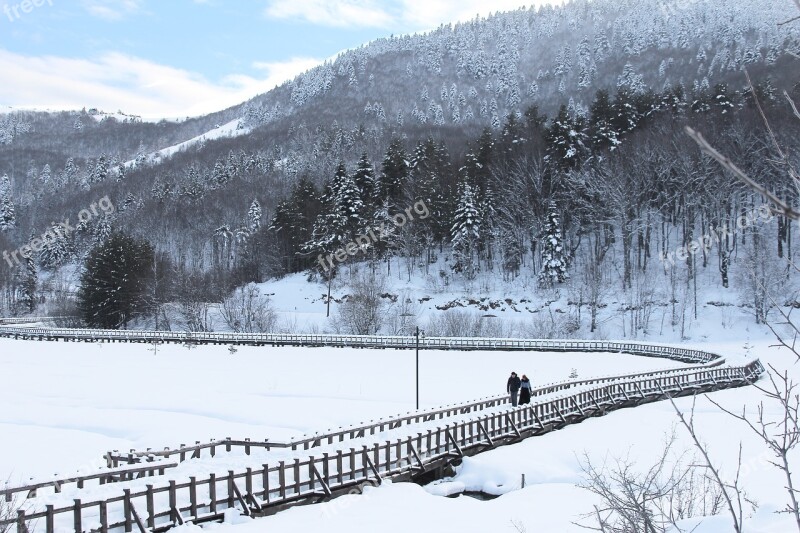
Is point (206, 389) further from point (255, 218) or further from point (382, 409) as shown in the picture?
point (255, 218)

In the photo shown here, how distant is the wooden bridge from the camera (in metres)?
11.4

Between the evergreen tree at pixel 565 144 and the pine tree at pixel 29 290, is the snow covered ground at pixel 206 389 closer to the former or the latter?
the evergreen tree at pixel 565 144

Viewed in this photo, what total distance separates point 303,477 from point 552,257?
179 ft

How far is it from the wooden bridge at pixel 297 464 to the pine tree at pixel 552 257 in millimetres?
32657

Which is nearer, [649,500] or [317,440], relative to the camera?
[649,500]

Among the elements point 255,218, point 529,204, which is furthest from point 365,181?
point 255,218

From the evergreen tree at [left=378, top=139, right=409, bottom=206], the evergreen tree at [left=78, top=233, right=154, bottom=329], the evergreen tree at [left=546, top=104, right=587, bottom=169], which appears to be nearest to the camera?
the evergreen tree at [left=546, top=104, right=587, bottom=169]

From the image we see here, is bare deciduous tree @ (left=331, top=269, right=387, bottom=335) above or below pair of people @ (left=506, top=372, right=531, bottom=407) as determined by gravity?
above

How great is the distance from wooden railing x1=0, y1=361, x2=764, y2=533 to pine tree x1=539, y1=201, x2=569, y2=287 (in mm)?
39575

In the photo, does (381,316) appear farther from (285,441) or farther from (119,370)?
(285,441)

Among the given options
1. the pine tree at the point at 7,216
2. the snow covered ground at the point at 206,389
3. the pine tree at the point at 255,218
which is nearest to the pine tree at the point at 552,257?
the snow covered ground at the point at 206,389

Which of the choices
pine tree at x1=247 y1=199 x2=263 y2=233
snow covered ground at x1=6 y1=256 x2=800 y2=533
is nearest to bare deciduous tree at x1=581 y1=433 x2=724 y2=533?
snow covered ground at x1=6 y1=256 x2=800 y2=533

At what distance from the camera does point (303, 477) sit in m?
15.6

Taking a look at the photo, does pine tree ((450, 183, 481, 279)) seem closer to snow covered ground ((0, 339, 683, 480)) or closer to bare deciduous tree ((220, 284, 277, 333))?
bare deciduous tree ((220, 284, 277, 333))
